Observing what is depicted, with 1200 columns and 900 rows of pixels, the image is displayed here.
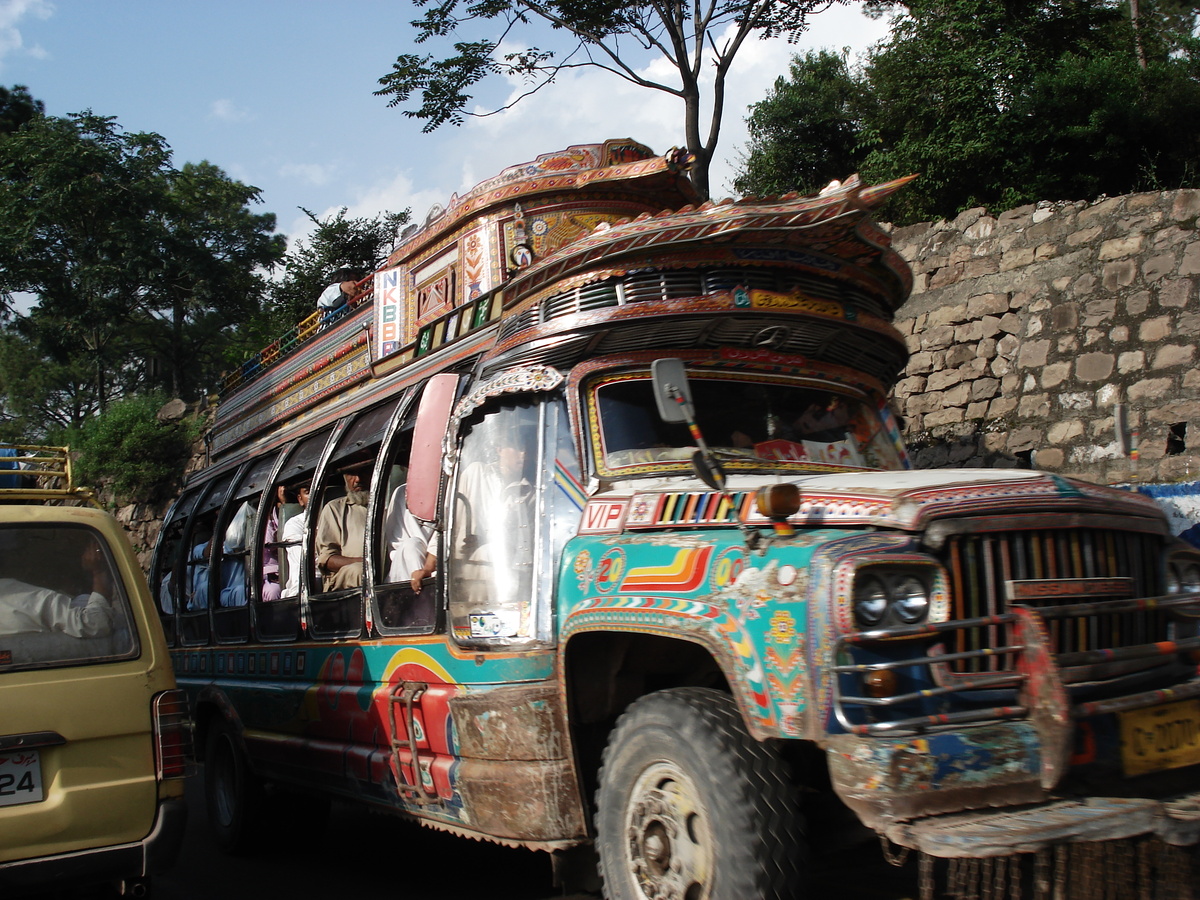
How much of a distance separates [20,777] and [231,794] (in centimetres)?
→ 334

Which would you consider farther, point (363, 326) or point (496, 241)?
point (363, 326)

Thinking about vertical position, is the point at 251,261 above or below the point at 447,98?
above

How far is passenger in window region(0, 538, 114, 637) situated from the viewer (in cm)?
411

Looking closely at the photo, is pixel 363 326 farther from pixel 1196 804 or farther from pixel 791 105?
pixel 791 105

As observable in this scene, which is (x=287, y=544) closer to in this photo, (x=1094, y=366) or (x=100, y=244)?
(x=1094, y=366)

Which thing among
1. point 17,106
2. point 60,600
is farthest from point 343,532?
point 17,106

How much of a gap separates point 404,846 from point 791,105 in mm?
17077

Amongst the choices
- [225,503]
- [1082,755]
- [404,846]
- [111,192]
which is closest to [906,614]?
[1082,755]

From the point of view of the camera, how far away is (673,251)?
4273 millimetres

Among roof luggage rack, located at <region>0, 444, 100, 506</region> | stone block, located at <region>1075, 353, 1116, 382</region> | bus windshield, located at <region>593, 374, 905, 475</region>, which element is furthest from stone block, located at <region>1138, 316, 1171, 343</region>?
roof luggage rack, located at <region>0, 444, 100, 506</region>

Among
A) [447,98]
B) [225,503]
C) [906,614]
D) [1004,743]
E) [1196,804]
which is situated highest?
[447,98]

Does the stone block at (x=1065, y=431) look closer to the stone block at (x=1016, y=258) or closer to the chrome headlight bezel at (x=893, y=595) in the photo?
the stone block at (x=1016, y=258)

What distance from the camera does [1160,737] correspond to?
10.1 feet

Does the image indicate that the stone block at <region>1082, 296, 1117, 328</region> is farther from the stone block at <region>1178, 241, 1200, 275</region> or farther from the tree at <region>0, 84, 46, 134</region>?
the tree at <region>0, 84, 46, 134</region>
